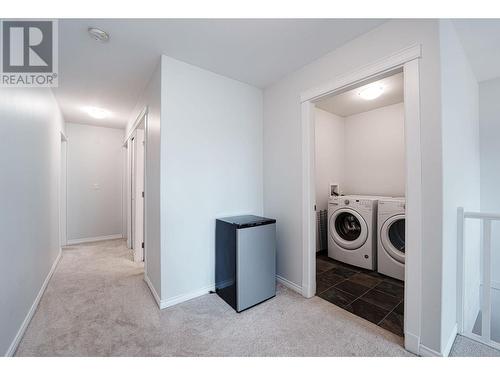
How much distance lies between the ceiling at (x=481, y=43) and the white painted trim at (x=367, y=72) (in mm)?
437

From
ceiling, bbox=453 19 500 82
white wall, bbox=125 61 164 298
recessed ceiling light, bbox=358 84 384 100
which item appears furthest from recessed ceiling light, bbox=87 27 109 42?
recessed ceiling light, bbox=358 84 384 100

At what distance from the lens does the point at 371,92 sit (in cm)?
255

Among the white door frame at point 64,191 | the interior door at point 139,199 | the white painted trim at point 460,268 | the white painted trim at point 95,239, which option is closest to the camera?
the white painted trim at point 460,268

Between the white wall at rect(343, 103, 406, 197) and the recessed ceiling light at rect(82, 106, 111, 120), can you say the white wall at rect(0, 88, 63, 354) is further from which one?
the white wall at rect(343, 103, 406, 197)

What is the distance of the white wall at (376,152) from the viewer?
9.75ft

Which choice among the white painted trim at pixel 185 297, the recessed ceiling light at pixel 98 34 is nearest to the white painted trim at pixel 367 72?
the recessed ceiling light at pixel 98 34

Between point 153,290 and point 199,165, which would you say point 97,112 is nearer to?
point 199,165

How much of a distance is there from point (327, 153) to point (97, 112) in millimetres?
3751

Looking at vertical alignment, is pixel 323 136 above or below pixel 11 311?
above

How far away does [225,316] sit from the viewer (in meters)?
1.70

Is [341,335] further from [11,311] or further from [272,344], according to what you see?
[11,311]

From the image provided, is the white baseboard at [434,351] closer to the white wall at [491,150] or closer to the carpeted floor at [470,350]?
the carpeted floor at [470,350]
